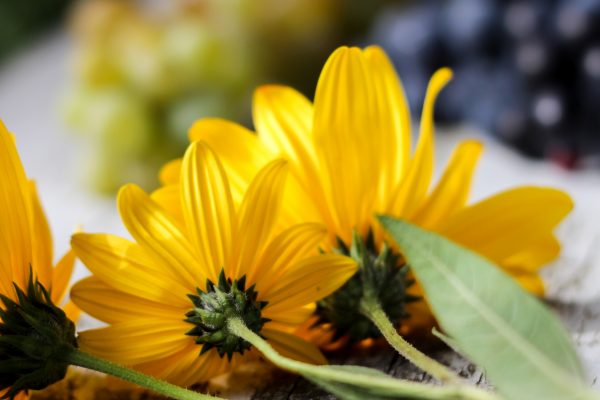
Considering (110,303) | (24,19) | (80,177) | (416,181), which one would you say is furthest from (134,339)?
(24,19)

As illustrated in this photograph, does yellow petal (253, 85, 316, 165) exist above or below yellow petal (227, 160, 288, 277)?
above

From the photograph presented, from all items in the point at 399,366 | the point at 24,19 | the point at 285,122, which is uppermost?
the point at 24,19

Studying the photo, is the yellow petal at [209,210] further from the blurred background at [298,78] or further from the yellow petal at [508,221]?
the blurred background at [298,78]

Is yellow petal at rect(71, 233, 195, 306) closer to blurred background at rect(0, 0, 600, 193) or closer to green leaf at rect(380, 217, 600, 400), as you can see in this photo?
green leaf at rect(380, 217, 600, 400)

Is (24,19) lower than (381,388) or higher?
higher

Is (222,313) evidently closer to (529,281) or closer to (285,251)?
(285,251)

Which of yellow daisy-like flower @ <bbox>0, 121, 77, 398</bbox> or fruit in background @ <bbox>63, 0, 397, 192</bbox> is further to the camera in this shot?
fruit in background @ <bbox>63, 0, 397, 192</bbox>

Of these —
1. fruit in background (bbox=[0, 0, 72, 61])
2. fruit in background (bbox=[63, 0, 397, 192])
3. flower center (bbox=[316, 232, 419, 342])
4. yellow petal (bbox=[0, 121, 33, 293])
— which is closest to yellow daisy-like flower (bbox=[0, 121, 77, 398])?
yellow petal (bbox=[0, 121, 33, 293])
